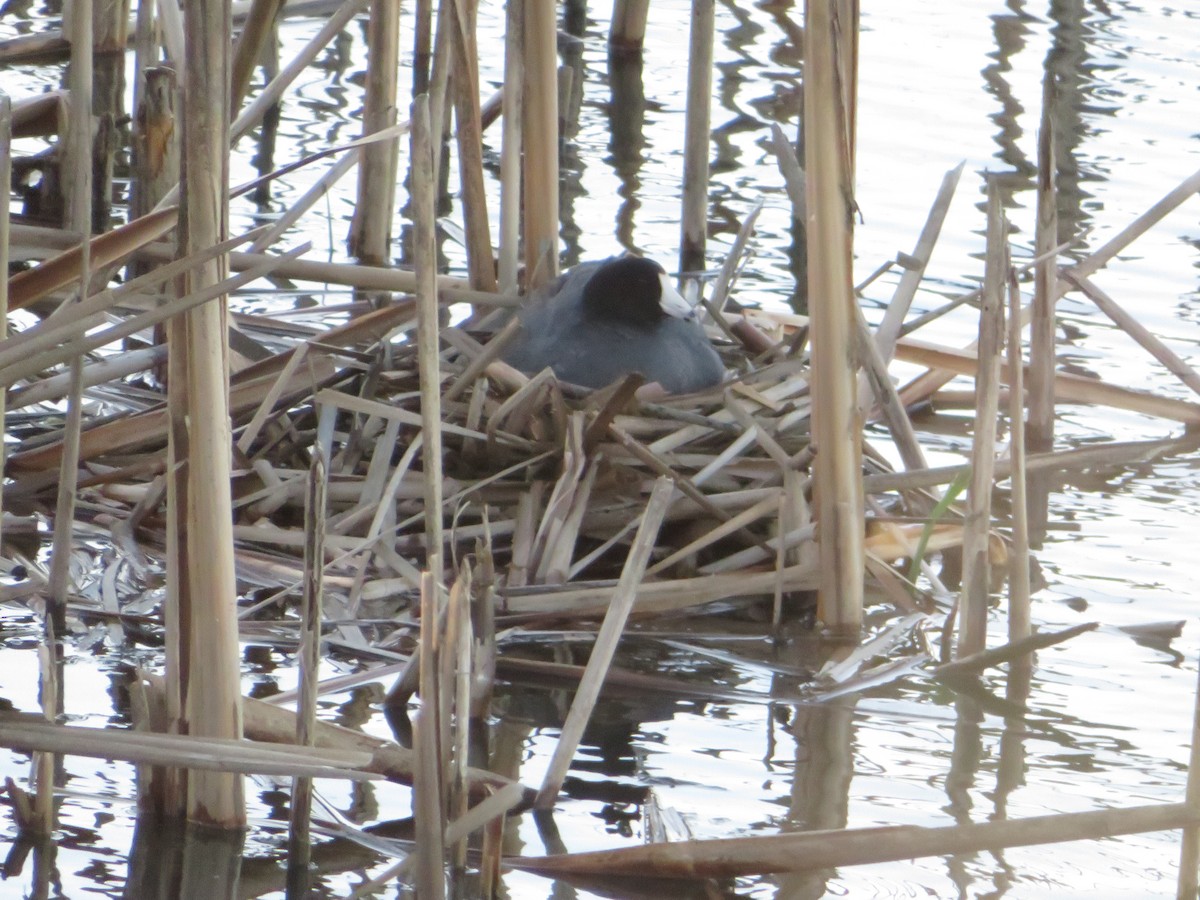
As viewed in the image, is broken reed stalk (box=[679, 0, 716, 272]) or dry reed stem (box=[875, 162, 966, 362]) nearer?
dry reed stem (box=[875, 162, 966, 362])

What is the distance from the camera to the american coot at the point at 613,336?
123 inches

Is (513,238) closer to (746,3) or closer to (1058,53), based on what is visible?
(1058,53)

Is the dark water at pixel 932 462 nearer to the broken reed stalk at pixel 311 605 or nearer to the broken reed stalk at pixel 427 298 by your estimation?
the broken reed stalk at pixel 311 605

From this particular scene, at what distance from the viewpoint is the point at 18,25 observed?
586 cm

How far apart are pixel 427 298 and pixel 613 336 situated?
58.6 inches

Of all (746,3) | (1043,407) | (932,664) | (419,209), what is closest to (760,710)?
(932,664)

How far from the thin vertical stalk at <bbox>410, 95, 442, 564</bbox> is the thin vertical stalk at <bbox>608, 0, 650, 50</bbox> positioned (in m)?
4.54

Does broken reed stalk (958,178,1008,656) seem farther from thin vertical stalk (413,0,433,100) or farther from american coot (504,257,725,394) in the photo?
thin vertical stalk (413,0,433,100)

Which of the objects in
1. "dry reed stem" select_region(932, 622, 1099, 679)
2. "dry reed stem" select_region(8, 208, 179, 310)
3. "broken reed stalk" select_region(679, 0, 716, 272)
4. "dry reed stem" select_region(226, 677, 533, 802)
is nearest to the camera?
"dry reed stem" select_region(226, 677, 533, 802)

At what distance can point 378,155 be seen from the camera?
3.90 metres

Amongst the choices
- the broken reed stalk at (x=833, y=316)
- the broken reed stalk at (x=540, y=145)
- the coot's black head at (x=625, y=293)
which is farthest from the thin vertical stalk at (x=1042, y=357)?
the broken reed stalk at (x=540, y=145)

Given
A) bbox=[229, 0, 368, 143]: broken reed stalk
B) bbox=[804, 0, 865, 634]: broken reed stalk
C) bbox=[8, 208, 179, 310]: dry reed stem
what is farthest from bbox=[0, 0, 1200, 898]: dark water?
bbox=[229, 0, 368, 143]: broken reed stalk

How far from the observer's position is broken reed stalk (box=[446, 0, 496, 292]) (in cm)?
323

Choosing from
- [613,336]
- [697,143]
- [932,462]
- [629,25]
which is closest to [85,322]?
[613,336]
